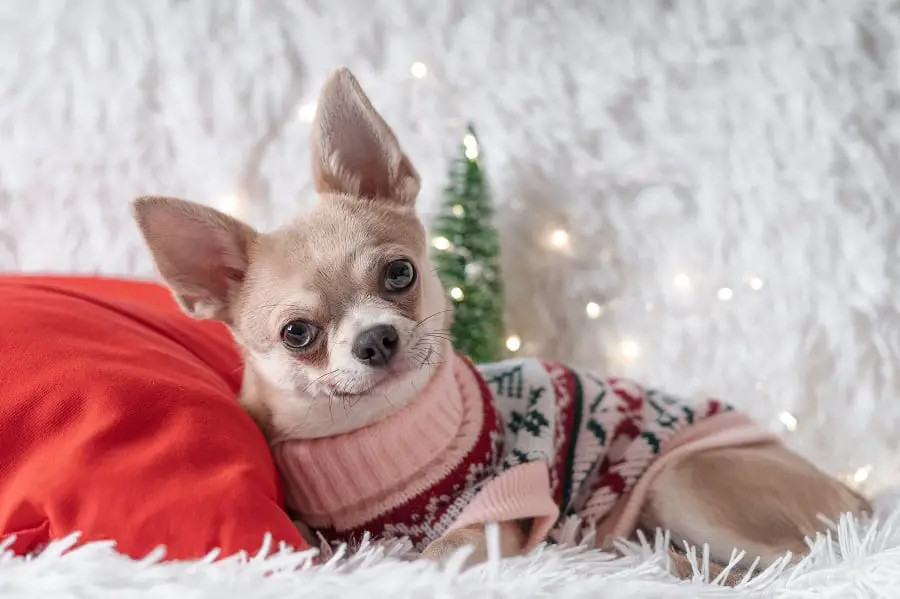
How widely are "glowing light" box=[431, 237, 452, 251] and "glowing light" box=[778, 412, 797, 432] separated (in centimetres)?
91

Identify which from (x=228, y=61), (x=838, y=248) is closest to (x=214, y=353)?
(x=228, y=61)

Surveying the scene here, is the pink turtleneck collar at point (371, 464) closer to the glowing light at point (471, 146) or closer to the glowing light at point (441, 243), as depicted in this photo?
the glowing light at point (441, 243)

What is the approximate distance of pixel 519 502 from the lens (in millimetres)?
1305

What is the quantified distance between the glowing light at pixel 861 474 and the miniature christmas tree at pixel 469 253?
920mm

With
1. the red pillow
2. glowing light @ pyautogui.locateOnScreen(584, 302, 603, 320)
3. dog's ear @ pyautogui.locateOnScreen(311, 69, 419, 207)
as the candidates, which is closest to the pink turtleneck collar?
the red pillow

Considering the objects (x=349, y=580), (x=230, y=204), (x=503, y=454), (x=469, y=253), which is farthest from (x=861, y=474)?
(x=230, y=204)

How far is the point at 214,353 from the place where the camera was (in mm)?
1625

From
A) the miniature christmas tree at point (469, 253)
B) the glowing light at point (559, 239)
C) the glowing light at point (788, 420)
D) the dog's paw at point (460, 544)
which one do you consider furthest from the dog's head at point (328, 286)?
the glowing light at point (788, 420)

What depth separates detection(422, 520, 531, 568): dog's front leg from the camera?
1244 millimetres

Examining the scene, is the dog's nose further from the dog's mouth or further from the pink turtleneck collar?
the pink turtleneck collar

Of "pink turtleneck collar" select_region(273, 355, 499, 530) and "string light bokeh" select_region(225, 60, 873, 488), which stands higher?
"string light bokeh" select_region(225, 60, 873, 488)

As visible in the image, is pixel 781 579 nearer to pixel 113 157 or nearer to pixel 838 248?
pixel 838 248

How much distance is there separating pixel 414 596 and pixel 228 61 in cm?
167

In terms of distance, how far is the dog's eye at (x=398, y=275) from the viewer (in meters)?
1.37
